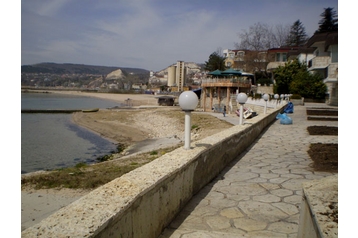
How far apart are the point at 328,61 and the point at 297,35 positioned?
41.6 m

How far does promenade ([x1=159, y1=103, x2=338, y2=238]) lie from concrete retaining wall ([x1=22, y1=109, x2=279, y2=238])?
0.68 ft

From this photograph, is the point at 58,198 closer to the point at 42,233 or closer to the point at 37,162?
the point at 42,233

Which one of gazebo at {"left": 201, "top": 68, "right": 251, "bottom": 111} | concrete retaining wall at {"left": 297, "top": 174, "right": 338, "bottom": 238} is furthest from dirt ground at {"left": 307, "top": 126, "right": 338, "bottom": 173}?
gazebo at {"left": 201, "top": 68, "right": 251, "bottom": 111}

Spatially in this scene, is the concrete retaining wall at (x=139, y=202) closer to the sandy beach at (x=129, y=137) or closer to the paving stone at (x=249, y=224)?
the paving stone at (x=249, y=224)

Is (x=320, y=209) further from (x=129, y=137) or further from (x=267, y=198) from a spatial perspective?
(x=129, y=137)

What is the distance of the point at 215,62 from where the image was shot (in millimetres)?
65188

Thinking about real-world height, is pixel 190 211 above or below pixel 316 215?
below

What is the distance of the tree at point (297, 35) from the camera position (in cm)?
7189

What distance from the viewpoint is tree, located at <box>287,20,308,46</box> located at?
236ft

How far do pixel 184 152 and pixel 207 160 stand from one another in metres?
0.65

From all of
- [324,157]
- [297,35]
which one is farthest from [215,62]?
[324,157]

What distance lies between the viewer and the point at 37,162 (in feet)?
61.4

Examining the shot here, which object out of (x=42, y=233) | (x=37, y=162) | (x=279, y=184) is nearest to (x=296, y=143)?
(x=279, y=184)
